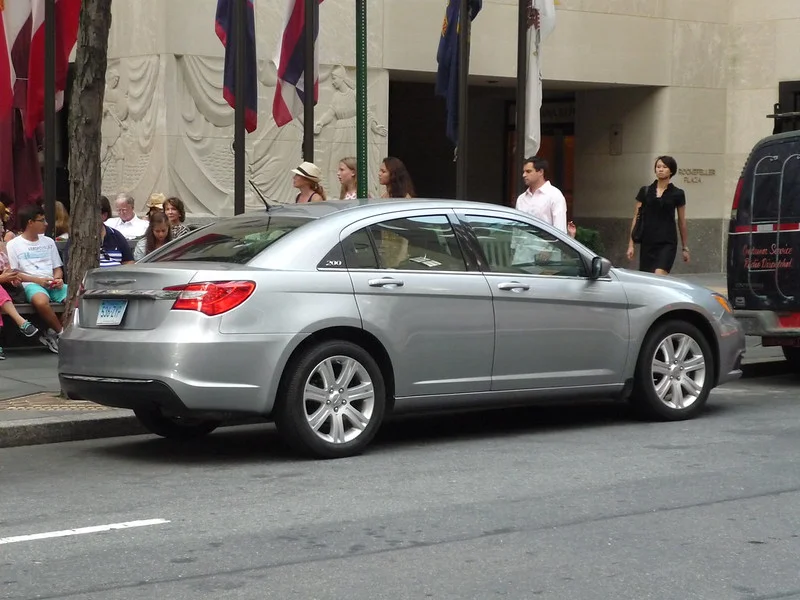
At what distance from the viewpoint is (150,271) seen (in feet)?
26.1

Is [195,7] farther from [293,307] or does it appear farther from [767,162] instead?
[293,307]

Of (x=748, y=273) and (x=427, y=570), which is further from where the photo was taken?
(x=748, y=273)

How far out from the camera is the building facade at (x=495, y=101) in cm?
1894

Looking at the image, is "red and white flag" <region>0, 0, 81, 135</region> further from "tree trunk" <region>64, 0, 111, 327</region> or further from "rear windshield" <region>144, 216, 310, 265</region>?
"rear windshield" <region>144, 216, 310, 265</region>

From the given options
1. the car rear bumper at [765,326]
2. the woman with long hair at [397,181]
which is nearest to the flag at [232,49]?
the woman with long hair at [397,181]

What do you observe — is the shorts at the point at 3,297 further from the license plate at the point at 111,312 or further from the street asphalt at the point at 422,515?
the license plate at the point at 111,312

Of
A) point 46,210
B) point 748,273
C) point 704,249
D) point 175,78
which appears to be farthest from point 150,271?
point 704,249

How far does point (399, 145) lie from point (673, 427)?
17.6 m

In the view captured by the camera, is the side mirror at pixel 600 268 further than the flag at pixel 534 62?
No

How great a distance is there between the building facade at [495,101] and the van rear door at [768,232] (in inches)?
320

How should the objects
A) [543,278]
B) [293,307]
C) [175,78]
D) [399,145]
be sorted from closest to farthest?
[293,307] < [543,278] < [175,78] < [399,145]

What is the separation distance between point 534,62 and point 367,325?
8.75 m

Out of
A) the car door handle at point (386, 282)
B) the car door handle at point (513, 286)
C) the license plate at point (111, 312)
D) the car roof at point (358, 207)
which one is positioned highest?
the car roof at point (358, 207)

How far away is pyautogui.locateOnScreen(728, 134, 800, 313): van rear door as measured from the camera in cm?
1130
